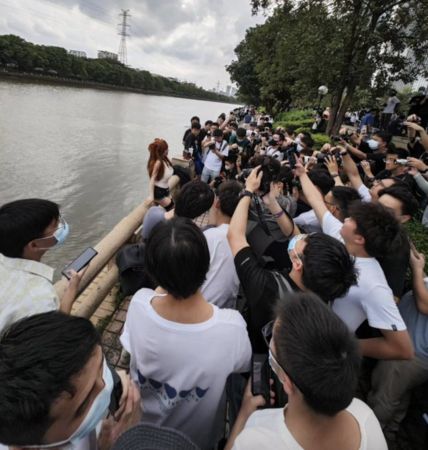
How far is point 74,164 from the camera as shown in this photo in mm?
13578

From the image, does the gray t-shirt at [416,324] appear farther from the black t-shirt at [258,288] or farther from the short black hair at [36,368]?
the short black hair at [36,368]

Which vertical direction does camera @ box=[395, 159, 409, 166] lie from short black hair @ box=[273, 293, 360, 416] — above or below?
above

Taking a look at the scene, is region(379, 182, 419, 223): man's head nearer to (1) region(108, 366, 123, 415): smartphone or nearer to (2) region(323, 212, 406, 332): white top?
(2) region(323, 212, 406, 332): white top

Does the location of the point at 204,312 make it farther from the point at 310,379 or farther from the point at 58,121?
the point at 58,121

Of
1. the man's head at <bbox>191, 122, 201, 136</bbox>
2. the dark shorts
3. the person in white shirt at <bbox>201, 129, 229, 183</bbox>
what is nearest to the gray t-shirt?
the dark shorts

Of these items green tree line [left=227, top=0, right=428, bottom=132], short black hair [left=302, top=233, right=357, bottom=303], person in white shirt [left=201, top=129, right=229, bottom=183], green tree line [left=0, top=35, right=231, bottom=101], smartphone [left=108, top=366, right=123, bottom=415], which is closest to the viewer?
smartphone [left=108, top=366, right=123, bottom=415]

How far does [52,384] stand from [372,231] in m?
1.77

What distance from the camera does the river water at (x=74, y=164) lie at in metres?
9.10

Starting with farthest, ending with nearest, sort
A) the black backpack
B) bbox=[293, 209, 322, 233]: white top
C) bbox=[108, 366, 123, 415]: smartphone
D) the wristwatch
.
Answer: bbox=[293, 209, 322, 233]: white top
the black backpack
the wristwatch
bbox=[108, 366, 123, 415]: smartphone

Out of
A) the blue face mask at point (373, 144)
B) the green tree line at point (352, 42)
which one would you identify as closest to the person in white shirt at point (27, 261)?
the blue face mask at point (373, 144)

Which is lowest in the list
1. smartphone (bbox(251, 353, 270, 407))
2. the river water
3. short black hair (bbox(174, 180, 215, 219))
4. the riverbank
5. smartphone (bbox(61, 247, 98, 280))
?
the river water

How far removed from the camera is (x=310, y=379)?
2.94ft

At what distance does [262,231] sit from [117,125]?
24.4 metres

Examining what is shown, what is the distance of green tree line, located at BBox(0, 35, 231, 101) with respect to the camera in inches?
1642
